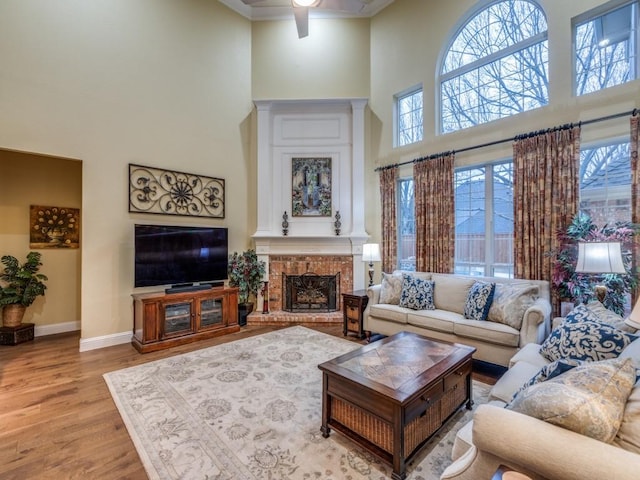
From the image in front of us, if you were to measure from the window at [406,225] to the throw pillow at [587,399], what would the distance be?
408 centimetres

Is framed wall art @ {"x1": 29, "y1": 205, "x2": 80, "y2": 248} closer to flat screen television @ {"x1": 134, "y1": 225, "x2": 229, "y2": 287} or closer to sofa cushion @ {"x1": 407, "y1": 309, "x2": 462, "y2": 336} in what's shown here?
flat screen television @ {"x1": 134, "y1": 225, "x2": 229, "y2": 287}

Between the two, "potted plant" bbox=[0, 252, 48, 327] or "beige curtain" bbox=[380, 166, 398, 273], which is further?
"beige curtain" bbox=[380, 166, 398, 273]

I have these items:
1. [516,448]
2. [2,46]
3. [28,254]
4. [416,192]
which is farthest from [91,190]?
[516,448]

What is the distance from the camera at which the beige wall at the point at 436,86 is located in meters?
3.42

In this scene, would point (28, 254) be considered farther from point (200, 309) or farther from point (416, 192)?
point (416, 192)

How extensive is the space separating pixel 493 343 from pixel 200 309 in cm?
373

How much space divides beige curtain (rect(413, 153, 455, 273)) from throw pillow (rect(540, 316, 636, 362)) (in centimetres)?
228

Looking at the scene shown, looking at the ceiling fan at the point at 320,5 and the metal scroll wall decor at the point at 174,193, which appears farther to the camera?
the metal scroll wall decor at the point at 174,193

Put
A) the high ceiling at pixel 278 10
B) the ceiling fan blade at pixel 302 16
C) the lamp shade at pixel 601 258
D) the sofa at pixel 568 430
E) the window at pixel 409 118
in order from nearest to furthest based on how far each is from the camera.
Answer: the sofa at pixel 568 430 < the lamp shade at pixel 601 258 < the ceiling fan blade at pixel 302 16 < the window at pixel 409 118 < the high ceiling at pixel 278 10

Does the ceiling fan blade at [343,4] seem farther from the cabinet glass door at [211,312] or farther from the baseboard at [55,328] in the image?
the baseboard at [55,328]

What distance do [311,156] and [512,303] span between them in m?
3.98

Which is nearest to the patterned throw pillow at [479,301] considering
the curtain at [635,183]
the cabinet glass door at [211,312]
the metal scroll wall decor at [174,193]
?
the curtain at [635,183]

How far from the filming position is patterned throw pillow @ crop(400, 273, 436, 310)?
13.1 ft

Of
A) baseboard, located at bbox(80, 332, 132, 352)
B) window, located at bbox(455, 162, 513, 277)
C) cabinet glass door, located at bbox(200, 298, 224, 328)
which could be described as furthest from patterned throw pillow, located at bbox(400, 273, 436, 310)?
baseboard, located at bbox(80, 332, 132, 352)
